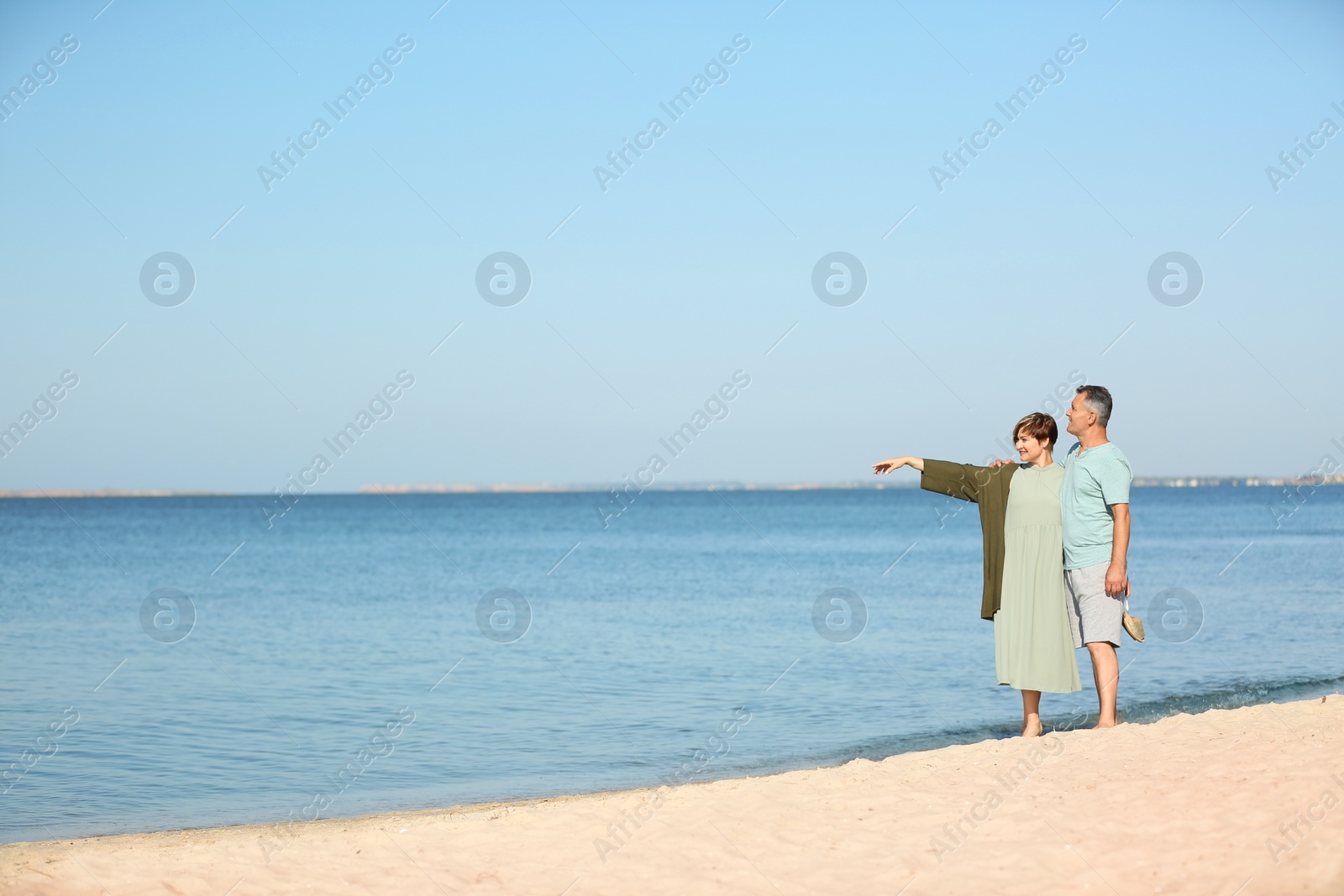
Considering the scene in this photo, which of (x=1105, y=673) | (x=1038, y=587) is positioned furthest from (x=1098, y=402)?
(x=1105, y=673)

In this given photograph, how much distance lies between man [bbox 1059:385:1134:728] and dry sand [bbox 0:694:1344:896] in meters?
0.72

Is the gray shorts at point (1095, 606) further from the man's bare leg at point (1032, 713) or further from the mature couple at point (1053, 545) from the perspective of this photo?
the man's bare leg at point (1032, 713)

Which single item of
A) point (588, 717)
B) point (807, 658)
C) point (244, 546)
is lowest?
point (244, 546)

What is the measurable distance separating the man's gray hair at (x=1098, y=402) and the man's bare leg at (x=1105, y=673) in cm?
135

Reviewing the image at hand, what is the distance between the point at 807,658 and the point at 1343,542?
35343 mm

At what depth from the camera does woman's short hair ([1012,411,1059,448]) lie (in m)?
6.76

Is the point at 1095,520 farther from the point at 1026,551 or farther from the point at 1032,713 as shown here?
the point at 1032,713

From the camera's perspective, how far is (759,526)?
6919 centimetres

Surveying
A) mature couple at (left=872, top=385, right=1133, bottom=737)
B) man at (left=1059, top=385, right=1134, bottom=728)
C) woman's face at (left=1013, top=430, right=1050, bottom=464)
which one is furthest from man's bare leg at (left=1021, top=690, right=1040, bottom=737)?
woman's face at (left=1013, top=430, right=1050, bottom=464)

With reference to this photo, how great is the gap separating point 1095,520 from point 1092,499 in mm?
129

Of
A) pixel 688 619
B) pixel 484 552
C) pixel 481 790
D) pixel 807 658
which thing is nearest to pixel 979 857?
pixel 481 790

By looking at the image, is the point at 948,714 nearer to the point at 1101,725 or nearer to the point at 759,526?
the point at 1101,725

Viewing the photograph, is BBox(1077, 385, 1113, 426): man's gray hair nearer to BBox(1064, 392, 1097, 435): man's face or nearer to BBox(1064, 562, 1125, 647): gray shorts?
BBox(1064, 392, 1097, 435): man's face

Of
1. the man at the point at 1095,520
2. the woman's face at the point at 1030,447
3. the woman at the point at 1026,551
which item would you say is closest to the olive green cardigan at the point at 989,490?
the woman at the point at 1026,551
